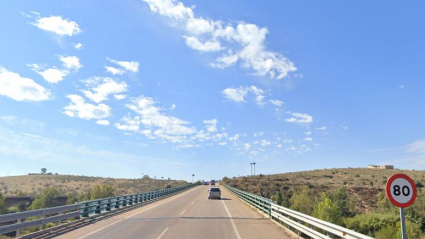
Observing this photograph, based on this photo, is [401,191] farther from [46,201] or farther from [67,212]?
[46,201]

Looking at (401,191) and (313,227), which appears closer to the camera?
(401,191)

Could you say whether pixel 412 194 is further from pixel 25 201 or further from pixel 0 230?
pixel 25 201

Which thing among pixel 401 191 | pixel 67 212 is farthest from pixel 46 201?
pixel 401 191

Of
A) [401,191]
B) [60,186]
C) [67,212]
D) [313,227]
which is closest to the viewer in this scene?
[401,191]

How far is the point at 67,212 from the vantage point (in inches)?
963

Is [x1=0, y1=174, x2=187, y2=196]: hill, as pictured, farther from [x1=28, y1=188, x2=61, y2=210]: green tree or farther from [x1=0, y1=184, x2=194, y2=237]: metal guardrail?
[x1=0, y1=184, x2=194, y2=237]: metal guardrail

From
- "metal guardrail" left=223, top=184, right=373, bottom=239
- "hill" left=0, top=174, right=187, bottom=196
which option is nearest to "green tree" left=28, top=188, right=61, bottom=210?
"hill" left=0, top=174, right=187, bottom=196

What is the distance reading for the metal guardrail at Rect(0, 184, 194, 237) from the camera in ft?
40.1

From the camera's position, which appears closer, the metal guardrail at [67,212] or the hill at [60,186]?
the metal guardrail at [67,212]

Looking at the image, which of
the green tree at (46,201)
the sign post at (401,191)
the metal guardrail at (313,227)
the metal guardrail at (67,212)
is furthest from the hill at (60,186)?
the sign post at (401,191)

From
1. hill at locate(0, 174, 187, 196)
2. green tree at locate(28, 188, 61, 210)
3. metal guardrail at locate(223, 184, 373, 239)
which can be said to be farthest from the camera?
hill at locate(0, 174, 187, 196)

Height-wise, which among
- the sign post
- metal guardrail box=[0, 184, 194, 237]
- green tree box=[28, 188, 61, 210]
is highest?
the sign post

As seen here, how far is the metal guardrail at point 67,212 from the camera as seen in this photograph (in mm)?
12221

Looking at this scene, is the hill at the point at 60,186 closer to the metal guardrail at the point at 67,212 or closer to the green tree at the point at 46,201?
the green tree at the point at 46,201
